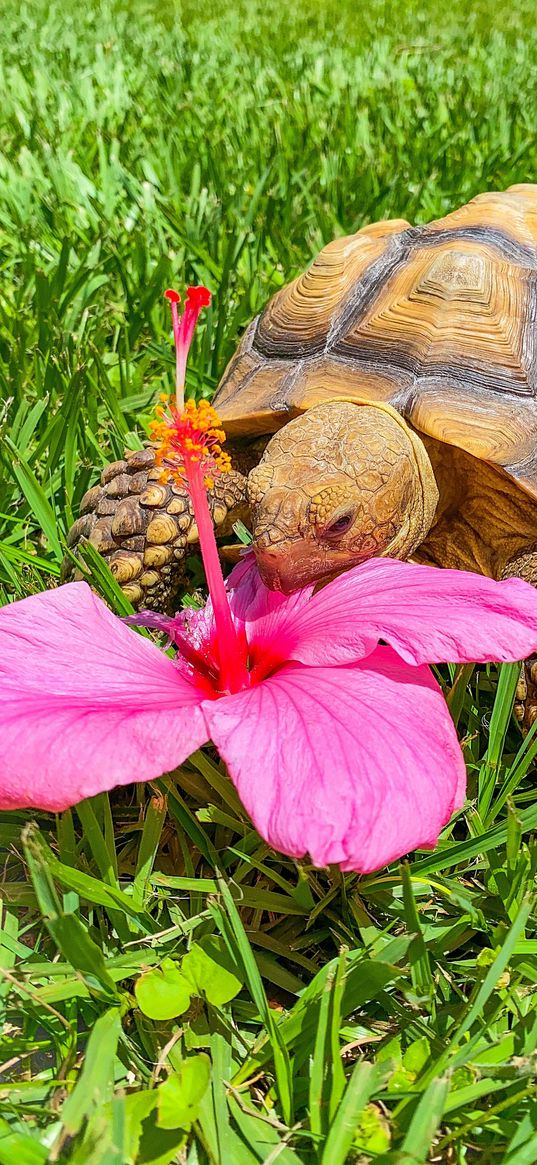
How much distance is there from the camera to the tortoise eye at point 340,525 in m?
1.29

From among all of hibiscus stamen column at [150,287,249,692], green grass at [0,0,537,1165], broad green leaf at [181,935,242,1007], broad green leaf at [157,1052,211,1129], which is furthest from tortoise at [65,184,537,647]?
broad green leaf at [157,1052,211,1129]

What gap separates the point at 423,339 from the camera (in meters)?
1.56

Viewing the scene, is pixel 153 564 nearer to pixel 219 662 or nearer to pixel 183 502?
pixel 183 502

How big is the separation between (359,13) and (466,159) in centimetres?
625

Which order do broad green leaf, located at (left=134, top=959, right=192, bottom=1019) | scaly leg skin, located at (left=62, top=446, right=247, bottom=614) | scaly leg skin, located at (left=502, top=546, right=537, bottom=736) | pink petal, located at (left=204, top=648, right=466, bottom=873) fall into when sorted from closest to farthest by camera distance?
pink petal, located at (left=204, top=648, right=466, bottom=873) → broad green leaf, located at (left=134, top=959, right=192, bottom=1019) → scaly leg skin, located at (left=502, top=546, right=537, bottom=736) → scaly leg skin, located at (left=62, top=446, right=247, bottom=614)

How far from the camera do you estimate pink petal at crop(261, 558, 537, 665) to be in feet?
3.17

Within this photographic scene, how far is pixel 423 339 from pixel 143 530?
1.95 feet

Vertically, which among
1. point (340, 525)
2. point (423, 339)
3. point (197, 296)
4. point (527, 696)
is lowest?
point (527, 696)

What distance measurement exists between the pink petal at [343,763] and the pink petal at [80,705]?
6 cm

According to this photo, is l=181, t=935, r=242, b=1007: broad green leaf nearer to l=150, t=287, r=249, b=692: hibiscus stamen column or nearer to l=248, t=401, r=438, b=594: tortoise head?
l=150, t=287, r=249, b=692: hibiscus stamen column

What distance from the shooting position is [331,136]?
4113mm

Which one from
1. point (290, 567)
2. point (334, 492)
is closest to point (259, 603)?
point (290, 567)

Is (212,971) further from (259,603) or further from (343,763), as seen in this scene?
(259,603)

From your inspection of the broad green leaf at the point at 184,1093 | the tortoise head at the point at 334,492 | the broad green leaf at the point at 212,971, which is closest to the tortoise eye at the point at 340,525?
the tortoise head at the point at 334,492
